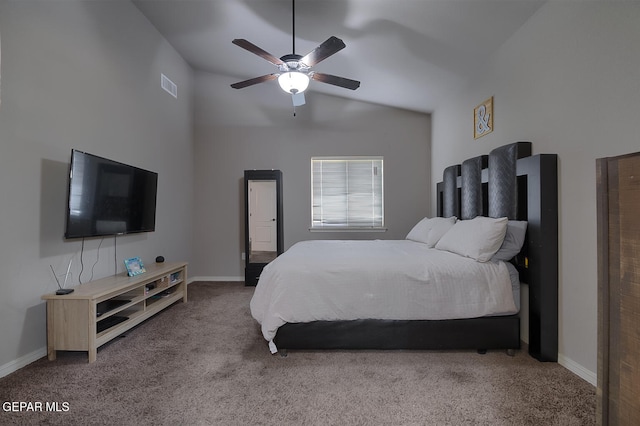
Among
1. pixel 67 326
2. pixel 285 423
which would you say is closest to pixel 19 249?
pixel 67 326

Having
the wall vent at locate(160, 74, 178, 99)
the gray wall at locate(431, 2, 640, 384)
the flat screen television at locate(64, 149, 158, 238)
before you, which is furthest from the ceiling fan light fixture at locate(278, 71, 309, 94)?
the wall vent at locate(160, 74, 178, 99)

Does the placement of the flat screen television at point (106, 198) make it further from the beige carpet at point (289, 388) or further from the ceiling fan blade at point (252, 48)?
the ceiling fan blade at point (252, 48)

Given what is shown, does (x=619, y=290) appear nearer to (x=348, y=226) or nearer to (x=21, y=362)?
(x=21, y=362)

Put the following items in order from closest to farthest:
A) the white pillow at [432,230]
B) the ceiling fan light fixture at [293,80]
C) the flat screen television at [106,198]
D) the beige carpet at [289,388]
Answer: the beige carpet at [289,388]
the flat screen television at [106,198]
the ceiling fan light fixture at [293,80]
the white pillow at [432,230]

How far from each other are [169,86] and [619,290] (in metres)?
4.49

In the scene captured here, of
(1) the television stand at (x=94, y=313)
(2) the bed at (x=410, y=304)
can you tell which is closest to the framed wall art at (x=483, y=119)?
(2) the bed at (x=410, y=304)

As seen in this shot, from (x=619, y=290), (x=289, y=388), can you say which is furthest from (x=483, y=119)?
(x=289, y=388)

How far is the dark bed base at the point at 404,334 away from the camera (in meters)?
1.98

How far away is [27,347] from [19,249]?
67 cm

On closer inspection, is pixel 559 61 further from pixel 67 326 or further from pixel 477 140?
pixel 67 326

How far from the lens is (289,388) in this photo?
64.4 inches

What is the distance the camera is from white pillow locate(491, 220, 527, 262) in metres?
2.03

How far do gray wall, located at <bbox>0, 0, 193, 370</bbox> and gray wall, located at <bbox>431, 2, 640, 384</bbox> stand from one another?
357cm

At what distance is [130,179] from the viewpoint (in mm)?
2754
